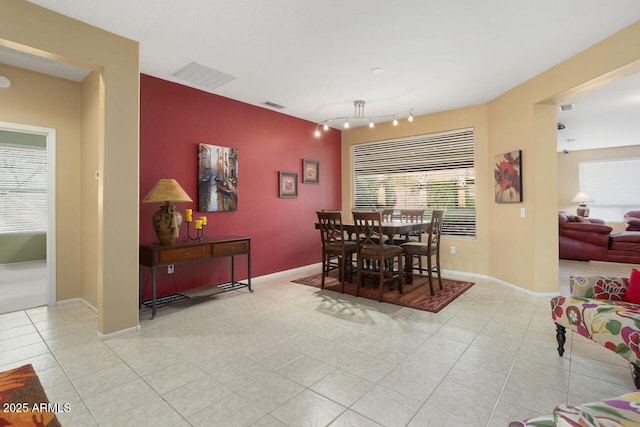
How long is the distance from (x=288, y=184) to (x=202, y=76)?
83.4 inches

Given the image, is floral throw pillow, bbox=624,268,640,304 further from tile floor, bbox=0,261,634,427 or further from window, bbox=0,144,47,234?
window, bbox=0,144,47,234

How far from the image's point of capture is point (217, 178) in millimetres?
4168

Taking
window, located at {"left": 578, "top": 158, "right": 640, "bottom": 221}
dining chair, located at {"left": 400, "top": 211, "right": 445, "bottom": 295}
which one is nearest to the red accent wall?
dining chair, located at {"left": 400, "top": 211, "right": 445, "bottom": 295}

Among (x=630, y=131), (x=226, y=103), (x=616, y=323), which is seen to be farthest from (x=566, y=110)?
(x=226, y=103)

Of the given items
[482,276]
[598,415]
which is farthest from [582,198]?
[598,415]

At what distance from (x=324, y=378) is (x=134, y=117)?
278 centimetres

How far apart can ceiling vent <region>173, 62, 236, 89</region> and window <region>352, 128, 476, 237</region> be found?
320 centimetres

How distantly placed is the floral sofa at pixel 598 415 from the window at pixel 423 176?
420cm

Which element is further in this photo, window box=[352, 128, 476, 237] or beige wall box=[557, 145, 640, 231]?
beige wall box=[557, 145, 640, 231]

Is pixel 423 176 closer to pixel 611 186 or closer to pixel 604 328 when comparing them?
pixel 604 328

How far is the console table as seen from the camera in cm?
316

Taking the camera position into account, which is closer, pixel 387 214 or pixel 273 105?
pixel 273 105

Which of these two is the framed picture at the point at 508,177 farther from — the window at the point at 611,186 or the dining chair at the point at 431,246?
the window at the point at 611,186

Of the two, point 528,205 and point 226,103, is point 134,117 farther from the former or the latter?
point 528,205
